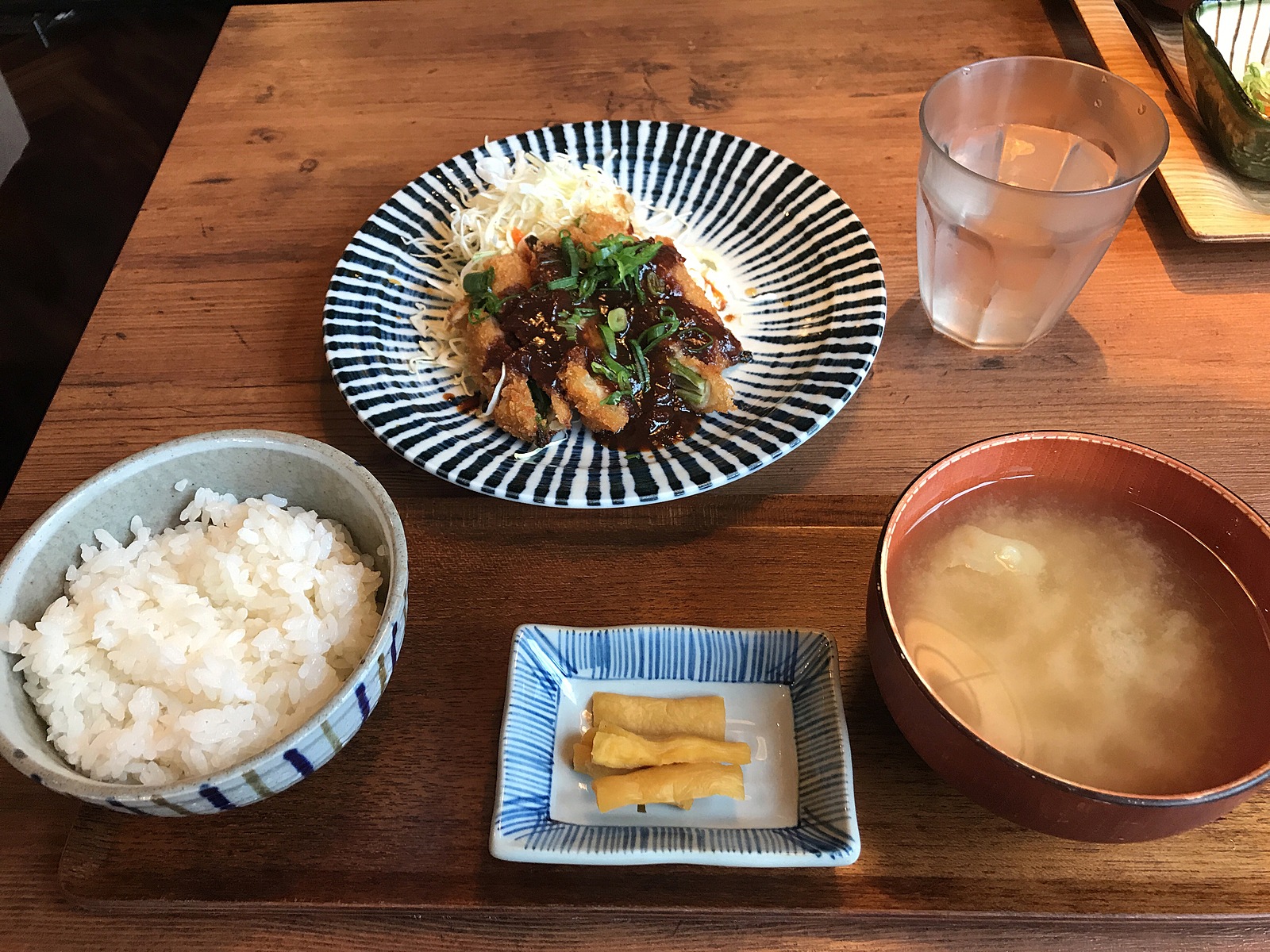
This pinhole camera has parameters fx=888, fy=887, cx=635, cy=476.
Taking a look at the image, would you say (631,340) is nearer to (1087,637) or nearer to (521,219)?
(521,219)

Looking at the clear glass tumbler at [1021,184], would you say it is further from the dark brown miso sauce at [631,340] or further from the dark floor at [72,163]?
the dark floor at [72,163]

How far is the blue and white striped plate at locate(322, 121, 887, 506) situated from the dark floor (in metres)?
1.73

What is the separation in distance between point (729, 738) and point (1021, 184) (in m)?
1.12

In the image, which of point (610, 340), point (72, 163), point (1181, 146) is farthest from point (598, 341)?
point (72, 163)

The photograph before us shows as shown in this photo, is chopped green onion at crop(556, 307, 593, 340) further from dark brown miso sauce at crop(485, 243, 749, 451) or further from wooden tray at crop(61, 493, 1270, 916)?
wooden tray at crop(61, 493, 1270, 916)

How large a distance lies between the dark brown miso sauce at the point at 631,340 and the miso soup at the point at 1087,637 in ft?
1.72

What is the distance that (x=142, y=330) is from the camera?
5.30 ft

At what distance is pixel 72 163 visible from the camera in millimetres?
3846

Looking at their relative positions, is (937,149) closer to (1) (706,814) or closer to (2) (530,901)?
(1) (706,814)

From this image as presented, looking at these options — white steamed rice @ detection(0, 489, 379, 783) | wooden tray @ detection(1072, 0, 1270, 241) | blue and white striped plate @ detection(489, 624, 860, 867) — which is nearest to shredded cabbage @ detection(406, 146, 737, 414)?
white steamed rice @ detection(0, 489, 379, 783)

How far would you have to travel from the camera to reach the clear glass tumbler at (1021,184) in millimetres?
1308

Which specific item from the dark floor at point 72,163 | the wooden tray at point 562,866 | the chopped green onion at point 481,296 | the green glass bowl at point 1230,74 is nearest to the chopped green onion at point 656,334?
the chopped green onion at point 481,296


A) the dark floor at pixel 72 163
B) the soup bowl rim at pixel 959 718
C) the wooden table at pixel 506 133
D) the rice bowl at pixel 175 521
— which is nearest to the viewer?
the soup bowl rim at pixel 959 718

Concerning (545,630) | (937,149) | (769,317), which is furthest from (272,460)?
(937,149)
